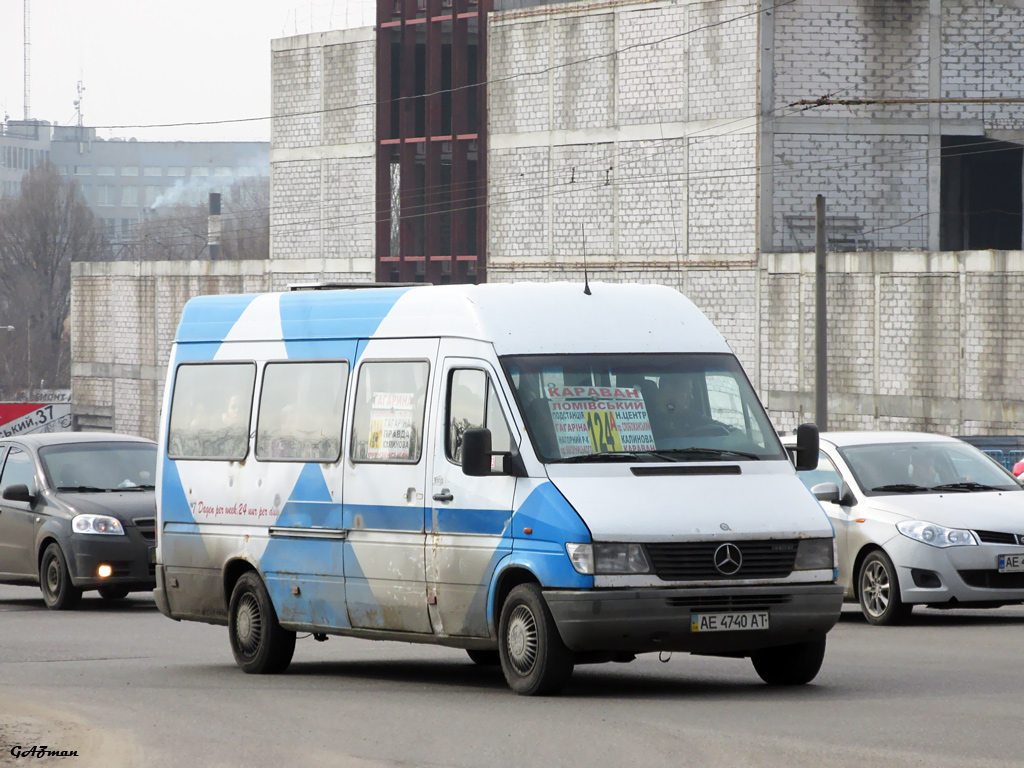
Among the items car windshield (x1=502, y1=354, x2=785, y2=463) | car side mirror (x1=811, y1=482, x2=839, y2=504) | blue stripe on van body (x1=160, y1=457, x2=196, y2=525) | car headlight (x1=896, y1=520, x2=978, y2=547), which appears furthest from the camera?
car side mirror (x1=811, y1=482, x2=839, y2=504)

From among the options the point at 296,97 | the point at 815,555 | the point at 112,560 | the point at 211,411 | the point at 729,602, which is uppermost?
the point at 296,97

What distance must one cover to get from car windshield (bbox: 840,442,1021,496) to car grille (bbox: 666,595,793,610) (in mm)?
5526

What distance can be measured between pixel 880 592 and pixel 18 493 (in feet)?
28.3

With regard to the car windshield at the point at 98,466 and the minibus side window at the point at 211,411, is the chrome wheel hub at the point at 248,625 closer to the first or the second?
the minibus side window at the point at 211,411

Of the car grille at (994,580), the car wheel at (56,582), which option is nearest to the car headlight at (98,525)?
the car wheel at (56,582)

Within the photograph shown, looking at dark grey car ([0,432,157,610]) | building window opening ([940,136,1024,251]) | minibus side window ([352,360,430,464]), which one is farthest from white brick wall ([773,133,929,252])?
minibus side window ([352,360,430,464])

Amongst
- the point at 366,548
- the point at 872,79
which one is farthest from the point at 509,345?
the point at 872,79

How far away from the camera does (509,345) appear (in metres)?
9.91

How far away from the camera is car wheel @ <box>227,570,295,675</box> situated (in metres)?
11.3

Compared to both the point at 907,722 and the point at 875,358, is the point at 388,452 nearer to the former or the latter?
the point at 907,722

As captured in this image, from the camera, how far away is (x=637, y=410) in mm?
9820

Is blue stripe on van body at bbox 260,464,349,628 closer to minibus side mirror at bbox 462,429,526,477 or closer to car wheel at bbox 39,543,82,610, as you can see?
minibus side mirror at bbox 462,429,526,477

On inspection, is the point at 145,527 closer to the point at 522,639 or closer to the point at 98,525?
the point at 98,525

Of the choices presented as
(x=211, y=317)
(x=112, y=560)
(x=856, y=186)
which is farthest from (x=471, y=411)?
(x=856, y=186)
